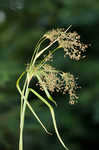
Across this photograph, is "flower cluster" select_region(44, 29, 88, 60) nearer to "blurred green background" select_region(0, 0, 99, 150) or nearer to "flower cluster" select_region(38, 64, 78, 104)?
"flower cluster" select_region(38, 64, 78, 104)

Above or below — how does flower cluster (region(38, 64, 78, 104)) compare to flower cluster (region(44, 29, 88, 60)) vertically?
below

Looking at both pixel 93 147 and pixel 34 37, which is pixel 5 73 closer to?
pixel 34 37

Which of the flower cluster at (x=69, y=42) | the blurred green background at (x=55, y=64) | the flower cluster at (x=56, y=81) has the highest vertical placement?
the blurred green background at (x=55, y=64)

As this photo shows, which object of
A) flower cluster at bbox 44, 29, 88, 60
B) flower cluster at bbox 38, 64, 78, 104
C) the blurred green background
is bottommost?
flower cluster at bbox 38, 64, 78, 104

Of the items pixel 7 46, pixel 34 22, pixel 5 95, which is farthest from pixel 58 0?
pixel 5 95

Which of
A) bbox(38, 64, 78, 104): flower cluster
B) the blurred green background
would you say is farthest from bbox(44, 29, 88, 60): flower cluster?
the blurred green background

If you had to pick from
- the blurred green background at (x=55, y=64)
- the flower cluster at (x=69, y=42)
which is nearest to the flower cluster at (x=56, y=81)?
the flower cluster at (x=69, y=42)

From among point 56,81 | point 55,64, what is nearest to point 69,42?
point 56,81

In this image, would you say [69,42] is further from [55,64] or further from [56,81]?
[55,64]

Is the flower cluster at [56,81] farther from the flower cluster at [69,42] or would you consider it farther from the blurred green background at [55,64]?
the blurred green background at [55,64]
